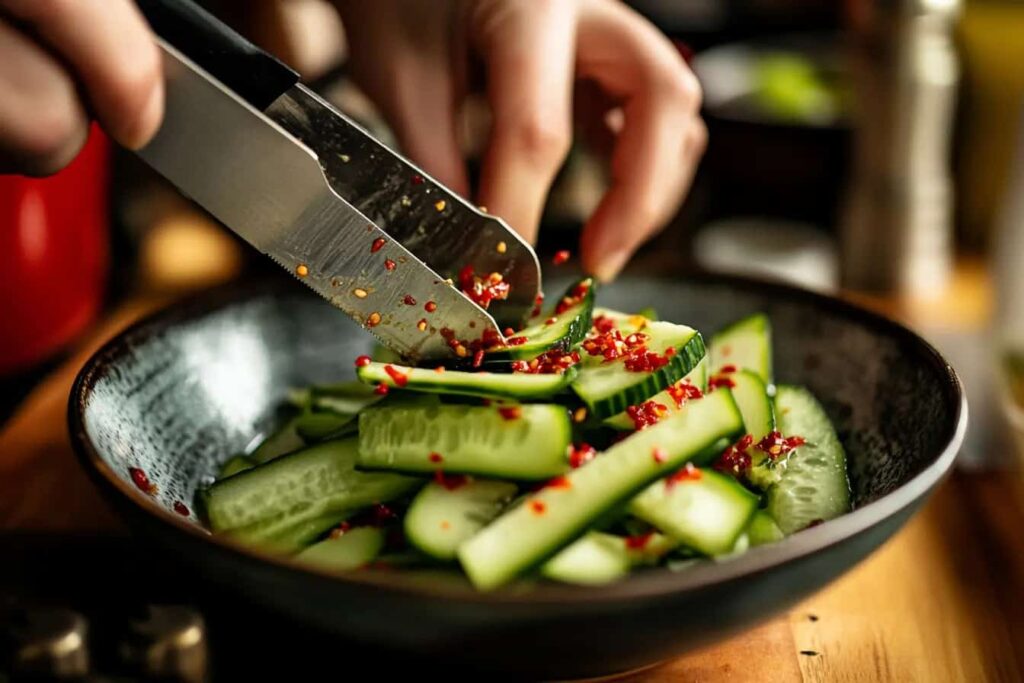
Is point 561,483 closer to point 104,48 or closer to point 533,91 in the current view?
point 104,48

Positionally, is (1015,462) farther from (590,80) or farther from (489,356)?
(590,80)

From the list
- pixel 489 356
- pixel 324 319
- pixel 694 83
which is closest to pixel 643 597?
pixel 489 356

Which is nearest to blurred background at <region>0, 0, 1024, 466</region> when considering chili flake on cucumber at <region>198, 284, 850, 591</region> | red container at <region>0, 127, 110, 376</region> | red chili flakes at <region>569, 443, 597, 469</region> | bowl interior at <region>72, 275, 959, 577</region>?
red container at <region>0, 127, 110, 376</region>

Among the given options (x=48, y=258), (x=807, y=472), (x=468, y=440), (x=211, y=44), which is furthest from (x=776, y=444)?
(x=48, y=258)

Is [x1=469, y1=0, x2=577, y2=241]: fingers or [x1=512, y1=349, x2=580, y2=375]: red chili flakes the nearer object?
[x1=512, y1=349, x2=580, y2=375]: red chili flakes

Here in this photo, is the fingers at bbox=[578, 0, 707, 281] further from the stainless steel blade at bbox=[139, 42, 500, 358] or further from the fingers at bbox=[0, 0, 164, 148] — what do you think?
the fingers at bbox=[0, 0, 164, 148]

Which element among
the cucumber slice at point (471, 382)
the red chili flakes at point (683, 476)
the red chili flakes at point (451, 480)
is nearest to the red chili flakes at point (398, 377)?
the cucumber slice at point (471, 382)
